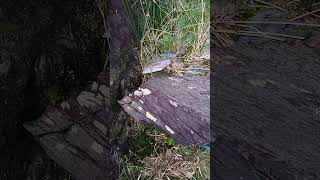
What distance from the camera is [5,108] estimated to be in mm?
1563

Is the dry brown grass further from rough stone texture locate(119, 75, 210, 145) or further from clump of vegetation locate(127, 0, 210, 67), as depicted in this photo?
clump of vegetation locate(127, 0, 210, 67)

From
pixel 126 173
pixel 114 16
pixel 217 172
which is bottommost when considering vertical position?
pixel 126 173

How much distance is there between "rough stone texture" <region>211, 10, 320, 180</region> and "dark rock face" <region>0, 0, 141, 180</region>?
16.1 inches

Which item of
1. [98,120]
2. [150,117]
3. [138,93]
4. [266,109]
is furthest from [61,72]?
[266,109]

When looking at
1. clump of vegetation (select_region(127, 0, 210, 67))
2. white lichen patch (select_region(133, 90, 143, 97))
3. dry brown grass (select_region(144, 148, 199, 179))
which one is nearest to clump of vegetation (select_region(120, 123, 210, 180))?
dry brown grass (select_region(144, 148, 199, 179))

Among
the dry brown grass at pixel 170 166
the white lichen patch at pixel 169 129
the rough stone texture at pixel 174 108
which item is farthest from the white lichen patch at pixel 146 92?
the dry brown grass at pixel 170 166

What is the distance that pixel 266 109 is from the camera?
110 cm

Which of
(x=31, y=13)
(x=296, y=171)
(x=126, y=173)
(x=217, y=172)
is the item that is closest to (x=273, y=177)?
(x=296, y=171)

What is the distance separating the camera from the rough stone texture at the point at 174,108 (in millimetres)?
1354

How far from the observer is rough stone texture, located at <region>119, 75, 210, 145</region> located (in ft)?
4.44

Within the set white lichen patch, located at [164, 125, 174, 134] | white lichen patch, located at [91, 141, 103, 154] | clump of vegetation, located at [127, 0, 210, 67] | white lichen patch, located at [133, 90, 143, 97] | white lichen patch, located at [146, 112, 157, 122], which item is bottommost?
white lichen patch, located at [91, 141, 103, 154]

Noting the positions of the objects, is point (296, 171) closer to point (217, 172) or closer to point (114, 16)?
point (217, 172)

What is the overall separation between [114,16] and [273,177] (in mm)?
843

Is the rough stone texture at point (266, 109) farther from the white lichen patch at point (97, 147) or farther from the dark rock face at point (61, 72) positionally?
the white lichen patch at point (97, 147)
